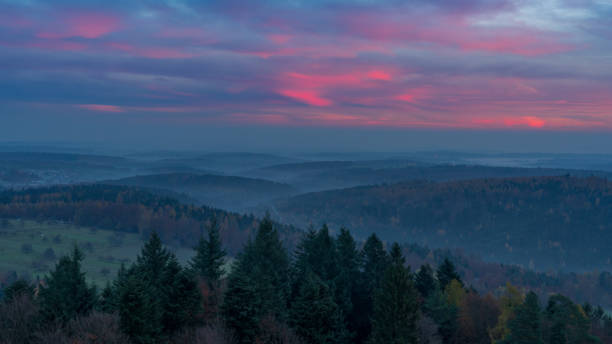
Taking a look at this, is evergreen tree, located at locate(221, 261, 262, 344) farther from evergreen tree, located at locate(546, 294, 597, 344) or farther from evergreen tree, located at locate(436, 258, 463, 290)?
evergreen tree, located at locate(436, 258, 463, 290)

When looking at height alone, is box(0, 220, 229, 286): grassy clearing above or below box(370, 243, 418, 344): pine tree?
below

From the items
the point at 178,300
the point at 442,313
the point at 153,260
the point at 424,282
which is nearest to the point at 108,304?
the point at 153,260

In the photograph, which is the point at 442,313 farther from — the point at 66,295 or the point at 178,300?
the point at 66,295

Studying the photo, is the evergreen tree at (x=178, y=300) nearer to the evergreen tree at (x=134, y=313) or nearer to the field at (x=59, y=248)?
the evergreen tree at (x=134, y=313)

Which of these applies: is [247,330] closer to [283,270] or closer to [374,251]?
[283,270]

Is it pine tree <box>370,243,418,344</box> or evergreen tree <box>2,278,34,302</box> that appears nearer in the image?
pine tree <box>370,243,418,344</box>

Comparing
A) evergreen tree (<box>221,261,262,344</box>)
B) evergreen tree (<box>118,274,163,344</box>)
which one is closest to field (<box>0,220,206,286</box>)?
evergreen tree (<box>221,261,262,344</box>)

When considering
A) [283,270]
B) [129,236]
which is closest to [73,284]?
[283,270]
